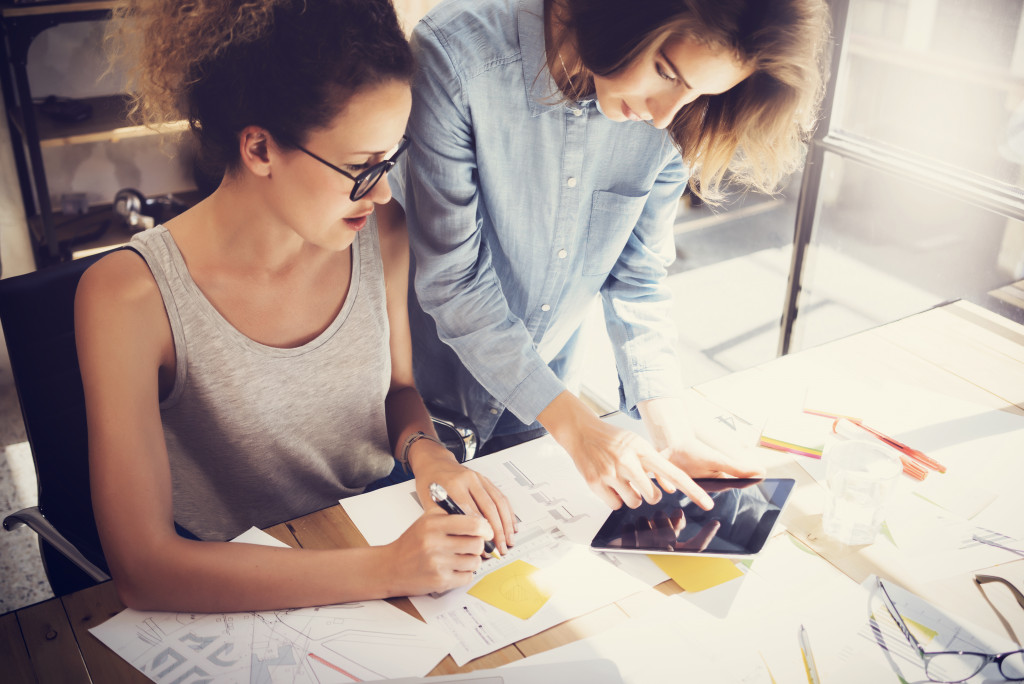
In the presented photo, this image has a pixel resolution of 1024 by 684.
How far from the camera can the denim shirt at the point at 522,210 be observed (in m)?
1.17

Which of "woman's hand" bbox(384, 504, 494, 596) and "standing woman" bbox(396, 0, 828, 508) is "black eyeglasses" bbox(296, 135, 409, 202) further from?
"woman's hand" bbox(384, 504, 494, 596)

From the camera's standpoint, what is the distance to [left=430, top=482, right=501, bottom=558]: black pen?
1051 millimetres

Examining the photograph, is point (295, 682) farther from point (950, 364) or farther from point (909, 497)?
point (950, 364)

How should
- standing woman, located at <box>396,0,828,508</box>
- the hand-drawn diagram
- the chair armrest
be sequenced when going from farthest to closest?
the chair armrest
standing woman, located at <box>396,0,828,508</box>
the hand-drawn diagram

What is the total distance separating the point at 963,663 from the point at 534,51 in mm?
961

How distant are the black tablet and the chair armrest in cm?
72

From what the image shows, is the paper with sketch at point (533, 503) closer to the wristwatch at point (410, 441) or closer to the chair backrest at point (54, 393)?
the wristwatch at point (410, 441)

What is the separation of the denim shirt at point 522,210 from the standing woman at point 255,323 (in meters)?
0.11

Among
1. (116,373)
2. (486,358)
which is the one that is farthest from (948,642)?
(116,373)

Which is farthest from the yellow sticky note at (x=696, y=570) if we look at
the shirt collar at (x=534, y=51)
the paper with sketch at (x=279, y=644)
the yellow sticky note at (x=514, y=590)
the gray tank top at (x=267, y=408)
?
the shirt collar at (x=534, y=51)

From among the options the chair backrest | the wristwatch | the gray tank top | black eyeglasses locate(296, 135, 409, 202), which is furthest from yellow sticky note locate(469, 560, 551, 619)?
the chair backrest

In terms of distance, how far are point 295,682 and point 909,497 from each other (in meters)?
0.88

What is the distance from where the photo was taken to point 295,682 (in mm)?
868

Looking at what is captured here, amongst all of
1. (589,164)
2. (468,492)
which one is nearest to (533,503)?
(468,492)
